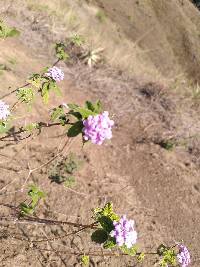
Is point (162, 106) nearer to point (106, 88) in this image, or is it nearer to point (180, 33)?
point (106, 88)

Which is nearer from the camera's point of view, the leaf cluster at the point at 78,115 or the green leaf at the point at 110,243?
the leaf cluster at the point at 78,115

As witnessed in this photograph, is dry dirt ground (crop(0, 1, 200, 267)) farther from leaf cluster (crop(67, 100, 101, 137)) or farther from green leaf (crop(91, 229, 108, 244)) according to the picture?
leaf cluster (crop(67, 100, 101, 137))

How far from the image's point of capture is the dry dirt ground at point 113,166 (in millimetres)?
3777

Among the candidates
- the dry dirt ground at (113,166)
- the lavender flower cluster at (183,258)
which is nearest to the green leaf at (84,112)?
the lavender flower cluster at (183,258)

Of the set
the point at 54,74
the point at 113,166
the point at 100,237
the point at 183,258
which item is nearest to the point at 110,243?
the point at 100,237

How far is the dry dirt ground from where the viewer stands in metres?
3.78

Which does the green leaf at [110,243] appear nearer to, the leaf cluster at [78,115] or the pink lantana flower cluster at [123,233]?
the pink lantana flower cluster at [123,233]

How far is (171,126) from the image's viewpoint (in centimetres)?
653

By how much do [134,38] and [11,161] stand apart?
563 inches

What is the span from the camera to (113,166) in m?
5.13

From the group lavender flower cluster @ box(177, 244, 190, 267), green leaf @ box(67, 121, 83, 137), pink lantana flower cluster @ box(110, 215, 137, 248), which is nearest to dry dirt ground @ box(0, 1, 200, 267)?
lavender flower cluster @ box(177, 244, 190, 267)

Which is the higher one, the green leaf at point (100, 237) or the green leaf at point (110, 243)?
the green leaf at point (110, 243)

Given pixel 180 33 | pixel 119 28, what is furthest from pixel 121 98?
pixel 180 33

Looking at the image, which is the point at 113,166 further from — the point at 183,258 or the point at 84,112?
the point at 84,112
